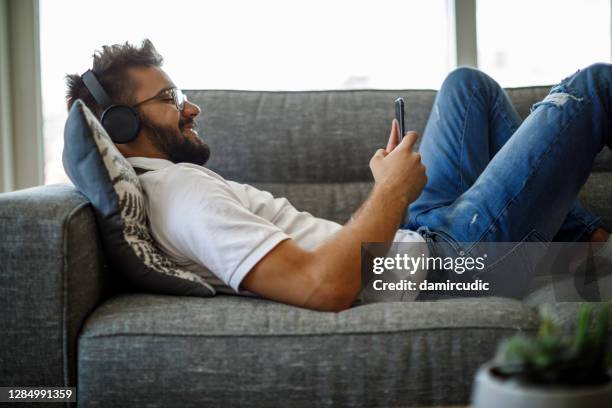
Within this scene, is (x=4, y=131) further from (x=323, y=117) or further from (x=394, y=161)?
(x=394, y=161)

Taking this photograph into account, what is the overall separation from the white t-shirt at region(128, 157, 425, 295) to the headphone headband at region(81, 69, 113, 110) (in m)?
0.14

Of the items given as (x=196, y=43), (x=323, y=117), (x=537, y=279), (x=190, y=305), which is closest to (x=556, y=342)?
(x=190, y=305)

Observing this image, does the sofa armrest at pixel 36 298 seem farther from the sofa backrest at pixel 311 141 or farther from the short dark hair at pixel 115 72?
the sofa backrest at pixel 311 141

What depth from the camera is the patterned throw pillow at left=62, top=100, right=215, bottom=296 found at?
4.26 ft

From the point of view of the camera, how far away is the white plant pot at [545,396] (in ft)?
1.80

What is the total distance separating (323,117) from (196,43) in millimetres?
834

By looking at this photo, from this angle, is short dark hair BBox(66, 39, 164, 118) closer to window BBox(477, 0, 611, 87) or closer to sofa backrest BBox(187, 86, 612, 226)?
sofa backrest BBox(187, 86, 612, 226)

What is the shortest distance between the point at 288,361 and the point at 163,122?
68 cm

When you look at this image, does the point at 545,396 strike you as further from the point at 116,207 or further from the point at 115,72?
the point at 115,72

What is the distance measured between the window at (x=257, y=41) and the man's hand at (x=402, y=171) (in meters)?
1.18

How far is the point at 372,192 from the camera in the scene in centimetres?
137

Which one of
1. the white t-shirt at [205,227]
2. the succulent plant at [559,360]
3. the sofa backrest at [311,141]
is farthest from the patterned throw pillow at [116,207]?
the succulent plant at [559,360]

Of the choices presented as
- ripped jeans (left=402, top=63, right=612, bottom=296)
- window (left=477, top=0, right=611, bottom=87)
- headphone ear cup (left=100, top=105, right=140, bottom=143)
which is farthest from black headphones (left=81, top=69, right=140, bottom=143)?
window (left=477, top=0, right=611, bottom=87)

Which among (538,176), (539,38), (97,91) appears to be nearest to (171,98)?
(97,91)
